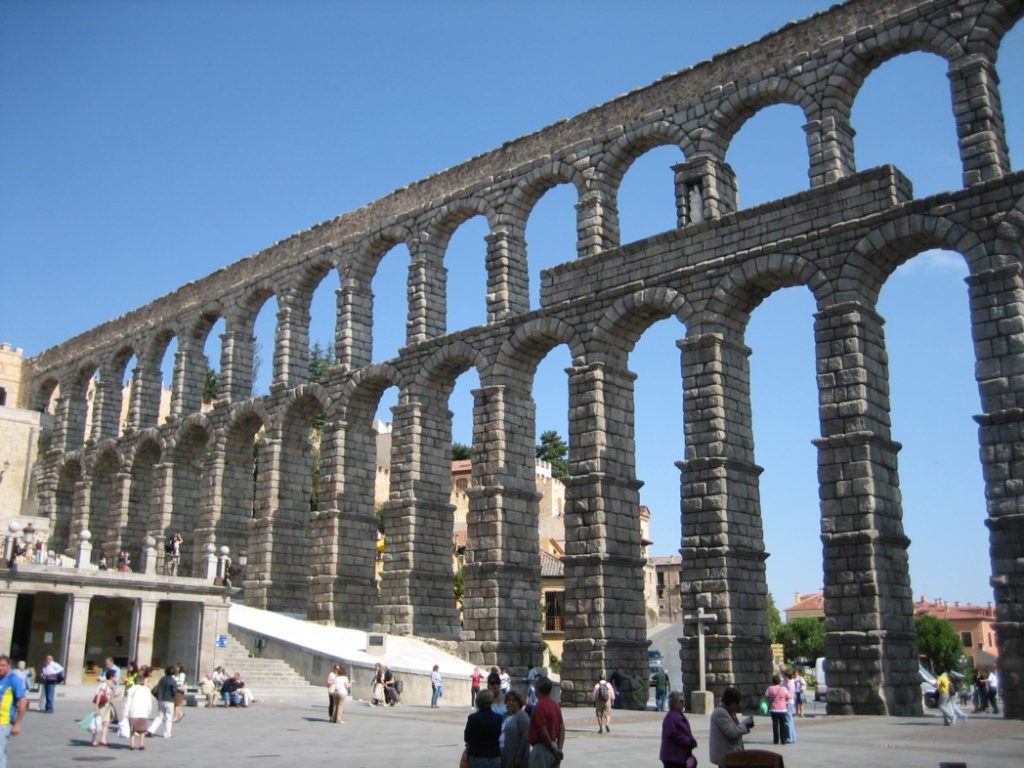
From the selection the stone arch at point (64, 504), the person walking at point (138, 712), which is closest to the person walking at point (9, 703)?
the person walking at point (138, 712)

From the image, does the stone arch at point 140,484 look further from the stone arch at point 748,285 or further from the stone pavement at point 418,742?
the stone arch at point 748,285

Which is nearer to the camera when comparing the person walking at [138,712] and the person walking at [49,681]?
the person walking at [138,712]

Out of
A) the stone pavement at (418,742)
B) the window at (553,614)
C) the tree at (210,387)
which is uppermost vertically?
the tree at (210,387)

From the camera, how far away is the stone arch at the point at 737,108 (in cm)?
2845

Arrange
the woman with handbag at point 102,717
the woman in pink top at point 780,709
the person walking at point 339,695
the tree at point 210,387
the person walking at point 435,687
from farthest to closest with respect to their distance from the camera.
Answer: the tree at point 210,387, the person walking at point 435,687, the person walking at point 339,695, the woman in pink top at point 780,709, the woman with handbag at point 102,717

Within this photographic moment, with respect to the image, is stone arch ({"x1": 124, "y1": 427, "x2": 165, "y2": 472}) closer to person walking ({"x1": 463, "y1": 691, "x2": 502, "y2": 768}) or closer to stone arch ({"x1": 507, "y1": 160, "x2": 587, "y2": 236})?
stone arch ({"x1": 507, "y1": 160, "x2": 587, "y2": 236})

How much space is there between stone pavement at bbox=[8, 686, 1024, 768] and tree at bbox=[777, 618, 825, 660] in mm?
67526

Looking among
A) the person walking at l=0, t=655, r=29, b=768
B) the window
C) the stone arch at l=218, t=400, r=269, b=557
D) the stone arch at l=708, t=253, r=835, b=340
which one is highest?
the stone arch at l=708, t=253, r=835, b=340

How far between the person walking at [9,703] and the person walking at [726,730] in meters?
7.29

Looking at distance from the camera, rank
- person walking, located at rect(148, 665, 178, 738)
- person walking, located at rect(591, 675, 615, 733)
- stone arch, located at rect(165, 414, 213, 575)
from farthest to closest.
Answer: stone arch, located at rect(165, 414, 213, 575)
person walking, located at rect(591, 675, 615, 733)
person walking, located at rect(148, 665, 178, 738)

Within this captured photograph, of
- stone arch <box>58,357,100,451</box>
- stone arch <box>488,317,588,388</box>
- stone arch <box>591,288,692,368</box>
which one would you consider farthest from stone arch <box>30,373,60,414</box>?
stone arch <box>591,288,692,368</box>

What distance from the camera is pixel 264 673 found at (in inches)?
1233

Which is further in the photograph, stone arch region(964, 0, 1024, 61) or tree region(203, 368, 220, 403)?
tree region(203, 368, 220, 403)

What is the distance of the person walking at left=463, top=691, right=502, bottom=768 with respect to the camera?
408 inches
